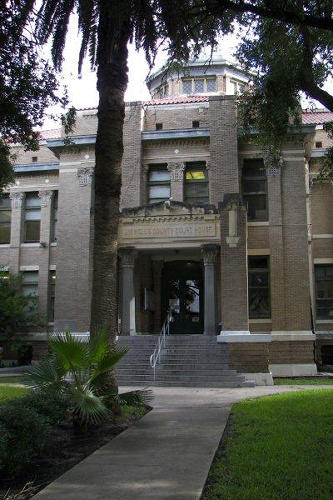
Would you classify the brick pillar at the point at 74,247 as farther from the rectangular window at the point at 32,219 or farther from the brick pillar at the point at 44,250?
the rectangular window at the point at 32,219

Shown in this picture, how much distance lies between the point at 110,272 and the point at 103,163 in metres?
2.10

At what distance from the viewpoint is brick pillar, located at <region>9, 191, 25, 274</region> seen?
27266 millimetres

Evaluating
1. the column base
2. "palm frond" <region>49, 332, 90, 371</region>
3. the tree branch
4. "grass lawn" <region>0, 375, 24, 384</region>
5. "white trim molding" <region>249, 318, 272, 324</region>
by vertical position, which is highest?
the tree branch

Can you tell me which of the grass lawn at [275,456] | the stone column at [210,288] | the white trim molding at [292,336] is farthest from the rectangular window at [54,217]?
the grass lawn at [275,456]

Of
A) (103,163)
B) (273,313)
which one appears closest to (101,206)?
(103,163)

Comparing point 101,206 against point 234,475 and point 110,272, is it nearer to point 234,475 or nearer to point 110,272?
point 110,272

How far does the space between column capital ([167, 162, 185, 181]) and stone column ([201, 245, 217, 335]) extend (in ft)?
16.7

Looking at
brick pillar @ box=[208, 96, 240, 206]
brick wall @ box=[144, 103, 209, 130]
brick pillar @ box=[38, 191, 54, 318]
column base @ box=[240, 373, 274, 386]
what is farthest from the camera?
brick pillar @ box=[38, 191, 54, 318]

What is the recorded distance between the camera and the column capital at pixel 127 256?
21547 millimetres

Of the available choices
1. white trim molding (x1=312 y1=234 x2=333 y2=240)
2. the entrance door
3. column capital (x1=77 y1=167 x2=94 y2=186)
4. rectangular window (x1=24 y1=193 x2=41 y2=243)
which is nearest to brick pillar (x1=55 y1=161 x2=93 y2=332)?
column capital (x1=77 y1=167 x2=94 y2=186)

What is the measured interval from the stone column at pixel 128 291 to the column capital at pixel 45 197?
24.8 ft

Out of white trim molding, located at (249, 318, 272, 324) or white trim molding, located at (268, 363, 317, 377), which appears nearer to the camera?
white trim molding, located at (268, 363, 317, 377)

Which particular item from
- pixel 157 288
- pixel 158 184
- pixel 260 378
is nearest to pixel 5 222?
pixel 158 184

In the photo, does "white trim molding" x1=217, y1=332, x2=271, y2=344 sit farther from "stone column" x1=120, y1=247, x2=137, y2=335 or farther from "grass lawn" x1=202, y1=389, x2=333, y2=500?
"grass lawn" x1=202, y1=389, x2=333, y2=500
